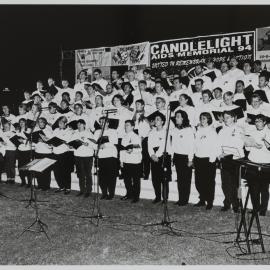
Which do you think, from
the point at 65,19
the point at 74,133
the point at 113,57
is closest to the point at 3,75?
the point at 65,19

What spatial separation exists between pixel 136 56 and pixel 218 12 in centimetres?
245

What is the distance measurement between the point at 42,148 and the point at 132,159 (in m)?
2.33

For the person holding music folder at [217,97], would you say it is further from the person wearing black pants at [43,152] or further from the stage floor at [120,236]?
the person wearing black pants at [43,152]

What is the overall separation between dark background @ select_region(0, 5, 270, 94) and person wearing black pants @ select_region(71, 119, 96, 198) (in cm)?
423

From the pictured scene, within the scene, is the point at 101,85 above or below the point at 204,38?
below

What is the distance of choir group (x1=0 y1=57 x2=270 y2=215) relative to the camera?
6914 millimetres

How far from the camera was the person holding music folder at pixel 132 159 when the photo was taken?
772 centimetres

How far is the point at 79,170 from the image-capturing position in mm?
8477

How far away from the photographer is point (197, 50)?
1059 centimetres

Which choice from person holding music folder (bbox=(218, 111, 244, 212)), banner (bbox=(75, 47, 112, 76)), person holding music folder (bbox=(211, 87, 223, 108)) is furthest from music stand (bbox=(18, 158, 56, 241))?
banner (bbox=(75, 47, 112, 76))

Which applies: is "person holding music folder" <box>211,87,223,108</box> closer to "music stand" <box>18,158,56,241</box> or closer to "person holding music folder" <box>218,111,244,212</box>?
"person holding music folder" <box>218,111,244,212</box>

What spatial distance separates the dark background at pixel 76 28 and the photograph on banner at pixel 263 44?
2.54 feet

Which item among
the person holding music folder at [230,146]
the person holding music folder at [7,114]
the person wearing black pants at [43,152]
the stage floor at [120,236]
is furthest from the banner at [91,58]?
the person holding music folder at [230,146]

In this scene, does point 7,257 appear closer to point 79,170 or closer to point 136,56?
point 79,170
